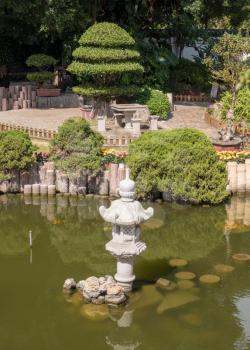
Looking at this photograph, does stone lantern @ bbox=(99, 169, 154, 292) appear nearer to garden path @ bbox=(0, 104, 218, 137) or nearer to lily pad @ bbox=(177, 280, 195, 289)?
lily pad @ bbox=(177, 280, 195, 289)

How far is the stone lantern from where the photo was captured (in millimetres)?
17453

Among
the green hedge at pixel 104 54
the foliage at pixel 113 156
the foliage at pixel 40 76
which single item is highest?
the green hedge at pixel 104 54

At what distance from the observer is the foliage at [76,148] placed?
26.0 m

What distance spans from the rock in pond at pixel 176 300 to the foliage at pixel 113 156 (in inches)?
375

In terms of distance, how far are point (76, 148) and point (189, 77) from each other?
1967 cm

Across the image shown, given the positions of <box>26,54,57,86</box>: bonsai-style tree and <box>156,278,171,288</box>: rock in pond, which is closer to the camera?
<box>156,278,171,288</box>: rock in pond

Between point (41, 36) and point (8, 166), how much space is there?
1937cm

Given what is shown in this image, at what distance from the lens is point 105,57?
34312 mm

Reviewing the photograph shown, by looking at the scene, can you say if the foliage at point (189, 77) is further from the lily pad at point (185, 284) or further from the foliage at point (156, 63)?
the lily pad at point (185, 284)

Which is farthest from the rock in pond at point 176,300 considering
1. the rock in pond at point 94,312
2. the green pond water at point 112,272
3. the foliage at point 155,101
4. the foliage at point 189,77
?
the foliage at point 189,77

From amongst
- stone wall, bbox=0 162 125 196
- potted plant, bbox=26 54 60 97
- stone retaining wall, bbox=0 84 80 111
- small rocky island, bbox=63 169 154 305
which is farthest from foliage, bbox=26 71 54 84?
small rocky island, bbox=63 169 154 305

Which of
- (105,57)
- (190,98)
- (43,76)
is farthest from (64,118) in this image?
(190,98)

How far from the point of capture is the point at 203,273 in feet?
65.1

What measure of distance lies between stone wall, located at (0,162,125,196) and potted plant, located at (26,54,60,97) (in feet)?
50.5
